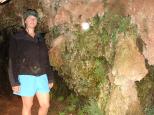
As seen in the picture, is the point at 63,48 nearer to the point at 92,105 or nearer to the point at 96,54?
the point at 96,54

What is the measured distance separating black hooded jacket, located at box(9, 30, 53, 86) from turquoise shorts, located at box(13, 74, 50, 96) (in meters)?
A: 0.06

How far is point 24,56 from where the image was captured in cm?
538

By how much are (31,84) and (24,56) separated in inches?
16.2

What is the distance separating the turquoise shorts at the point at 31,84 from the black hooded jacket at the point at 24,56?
0.06 m

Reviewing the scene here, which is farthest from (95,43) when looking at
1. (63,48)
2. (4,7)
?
(4,7)

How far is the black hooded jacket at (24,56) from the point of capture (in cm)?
532

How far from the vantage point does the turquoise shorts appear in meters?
5.34

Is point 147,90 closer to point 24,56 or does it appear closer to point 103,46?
point 103,46

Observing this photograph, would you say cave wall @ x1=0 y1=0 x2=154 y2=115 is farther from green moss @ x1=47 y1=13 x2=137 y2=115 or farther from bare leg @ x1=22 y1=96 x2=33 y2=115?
bare leg @ x1=22 y1=96 x2=33 y2=115

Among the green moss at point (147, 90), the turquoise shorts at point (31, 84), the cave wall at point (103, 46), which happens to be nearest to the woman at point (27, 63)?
the turquoise shorts at point (31, 84)

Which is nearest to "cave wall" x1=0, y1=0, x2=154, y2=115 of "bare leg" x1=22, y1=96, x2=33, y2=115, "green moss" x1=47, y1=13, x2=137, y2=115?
"green moss" x1=47, y1=13, x2=137, y2=115

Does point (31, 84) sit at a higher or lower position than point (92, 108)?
higher

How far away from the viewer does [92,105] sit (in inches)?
254

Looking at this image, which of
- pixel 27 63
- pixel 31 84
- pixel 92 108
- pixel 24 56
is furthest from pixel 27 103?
pixel 92 108
